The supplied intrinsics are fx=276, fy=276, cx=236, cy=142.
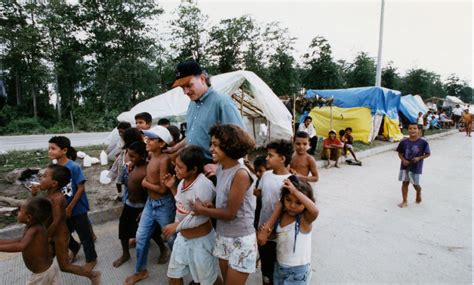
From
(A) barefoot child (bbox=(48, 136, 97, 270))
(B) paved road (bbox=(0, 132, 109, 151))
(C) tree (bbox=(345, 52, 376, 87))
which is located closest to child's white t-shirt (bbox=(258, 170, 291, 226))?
(A) barefoot child (bbox=(48, 136, 97, 270))

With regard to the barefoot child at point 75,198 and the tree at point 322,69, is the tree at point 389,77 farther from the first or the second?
the barefoot child at point 75,198

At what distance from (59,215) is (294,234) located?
77.1 inches

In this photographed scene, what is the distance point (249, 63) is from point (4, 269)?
2759 centimetres

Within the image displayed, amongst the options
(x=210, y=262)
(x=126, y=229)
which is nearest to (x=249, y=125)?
(x=126, y=229)

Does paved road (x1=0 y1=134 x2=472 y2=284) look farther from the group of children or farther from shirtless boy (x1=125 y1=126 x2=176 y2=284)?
the group of children

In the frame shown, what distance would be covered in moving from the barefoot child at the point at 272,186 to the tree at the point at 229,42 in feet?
86.9

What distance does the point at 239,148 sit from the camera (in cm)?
183

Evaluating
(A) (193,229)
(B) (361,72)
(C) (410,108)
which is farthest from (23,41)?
(B) (361,72)

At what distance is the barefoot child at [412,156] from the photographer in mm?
4715

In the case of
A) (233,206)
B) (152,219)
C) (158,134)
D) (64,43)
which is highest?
(64,43)

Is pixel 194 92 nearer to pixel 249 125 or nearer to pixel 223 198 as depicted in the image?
pixel 223 198

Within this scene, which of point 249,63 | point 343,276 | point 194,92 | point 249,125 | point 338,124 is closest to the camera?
point 194,92

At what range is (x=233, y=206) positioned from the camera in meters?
1.80

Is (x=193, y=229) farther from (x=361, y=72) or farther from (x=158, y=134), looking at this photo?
(x=361, y=72)
